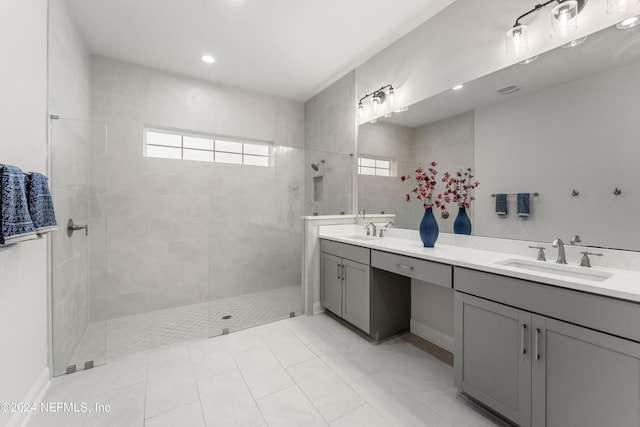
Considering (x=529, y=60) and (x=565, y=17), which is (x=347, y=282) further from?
(x=565, y=17)

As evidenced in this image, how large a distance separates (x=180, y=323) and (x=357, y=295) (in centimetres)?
183

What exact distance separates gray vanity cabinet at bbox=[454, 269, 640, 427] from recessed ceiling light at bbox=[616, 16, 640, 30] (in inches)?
55.5

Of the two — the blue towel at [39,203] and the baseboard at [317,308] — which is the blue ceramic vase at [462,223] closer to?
the baseboard at [317,308]

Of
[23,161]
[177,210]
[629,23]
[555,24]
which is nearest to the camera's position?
[629,23]

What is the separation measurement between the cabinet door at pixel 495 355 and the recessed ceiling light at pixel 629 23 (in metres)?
1.56

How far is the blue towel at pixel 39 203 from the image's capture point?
1.35m

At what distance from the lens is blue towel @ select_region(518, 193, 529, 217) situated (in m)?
1.72

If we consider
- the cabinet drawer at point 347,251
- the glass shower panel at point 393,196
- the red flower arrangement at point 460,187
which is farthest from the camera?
the glass shower panel at point 393,196

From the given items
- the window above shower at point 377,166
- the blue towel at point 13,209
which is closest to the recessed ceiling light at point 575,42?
the window above shower at point 377,166

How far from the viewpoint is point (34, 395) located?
1.54 m

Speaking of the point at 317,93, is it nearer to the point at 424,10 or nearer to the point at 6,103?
the point at 424,10

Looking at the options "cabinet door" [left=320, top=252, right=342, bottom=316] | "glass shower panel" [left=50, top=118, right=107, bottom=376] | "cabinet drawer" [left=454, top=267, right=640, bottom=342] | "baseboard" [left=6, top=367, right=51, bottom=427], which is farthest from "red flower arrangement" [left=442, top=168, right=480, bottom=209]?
"baseboard" [left=6, top=367, right=51, bottom=427]

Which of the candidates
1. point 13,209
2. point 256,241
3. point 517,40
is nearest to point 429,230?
point 517,40

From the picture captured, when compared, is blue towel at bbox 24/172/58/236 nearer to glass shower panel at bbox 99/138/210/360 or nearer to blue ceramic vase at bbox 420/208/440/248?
glass shower panel at bbox 99/138/210/360
